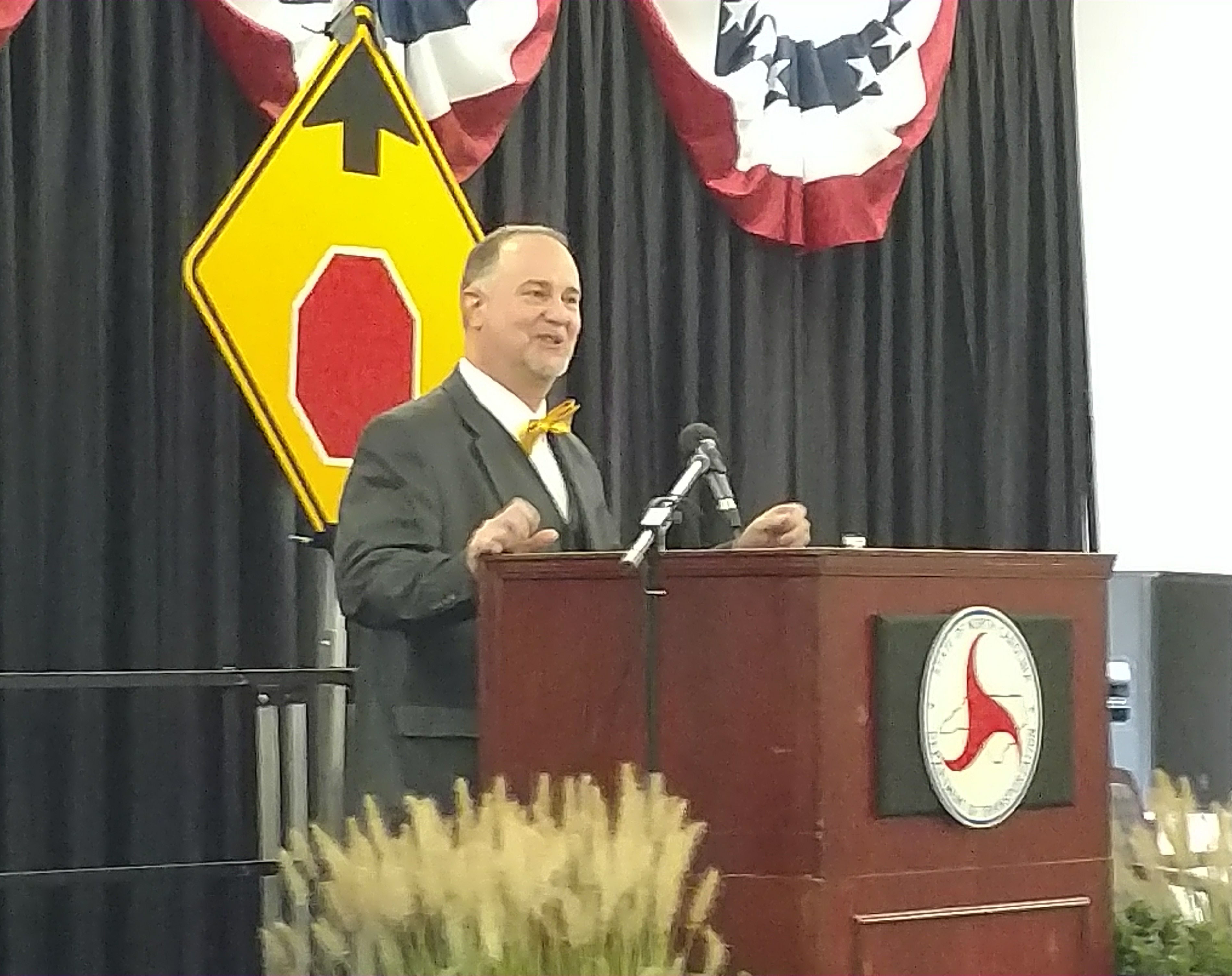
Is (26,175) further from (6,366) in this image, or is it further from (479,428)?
(479,428)

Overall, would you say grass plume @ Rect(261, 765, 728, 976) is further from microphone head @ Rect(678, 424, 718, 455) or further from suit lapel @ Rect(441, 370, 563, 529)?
suit lapel @ Rect(441, 370, 563, 529)

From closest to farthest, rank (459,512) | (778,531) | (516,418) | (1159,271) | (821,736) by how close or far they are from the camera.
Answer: (821,736), (778,531), (459,512), (516,418), (1159,271)

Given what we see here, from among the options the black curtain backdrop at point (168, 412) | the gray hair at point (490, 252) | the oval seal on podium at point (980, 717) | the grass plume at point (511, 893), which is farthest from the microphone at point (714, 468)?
the black curtain backdrop at point (168, 412)

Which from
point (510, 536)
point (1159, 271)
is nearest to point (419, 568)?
point (510, 536)

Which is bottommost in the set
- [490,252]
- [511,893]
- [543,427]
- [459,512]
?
[511,893]

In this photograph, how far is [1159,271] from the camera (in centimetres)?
483

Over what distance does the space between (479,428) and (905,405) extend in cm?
237

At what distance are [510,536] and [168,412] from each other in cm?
158

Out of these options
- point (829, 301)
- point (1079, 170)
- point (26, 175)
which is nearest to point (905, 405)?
point (829, 301)

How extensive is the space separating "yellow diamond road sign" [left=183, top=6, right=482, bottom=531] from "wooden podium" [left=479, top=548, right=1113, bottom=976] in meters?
1.01

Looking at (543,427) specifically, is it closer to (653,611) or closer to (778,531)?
(778,531)

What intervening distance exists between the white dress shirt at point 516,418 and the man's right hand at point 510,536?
287 millimetres

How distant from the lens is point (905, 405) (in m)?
4.62

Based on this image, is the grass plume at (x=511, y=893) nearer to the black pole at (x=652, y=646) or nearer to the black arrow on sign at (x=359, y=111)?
the black pole at (x=652, y=646)
